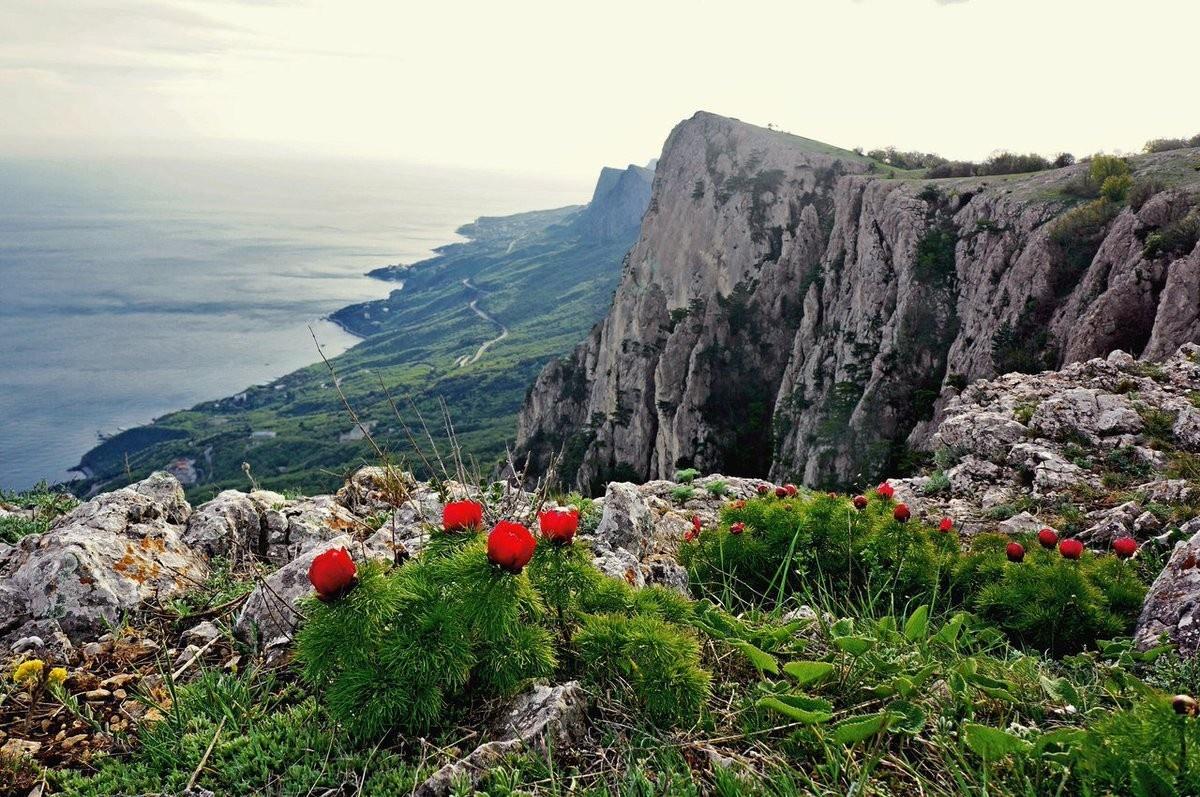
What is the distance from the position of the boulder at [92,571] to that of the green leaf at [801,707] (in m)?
3.96

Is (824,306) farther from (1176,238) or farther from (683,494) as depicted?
(683,494)

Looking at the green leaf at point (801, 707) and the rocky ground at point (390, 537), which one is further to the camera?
the rocky ground at point (390, 537)

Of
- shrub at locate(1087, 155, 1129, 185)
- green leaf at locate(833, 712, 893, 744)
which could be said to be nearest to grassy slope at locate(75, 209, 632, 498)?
shrub at locate(1087, 155, 1129, 185)

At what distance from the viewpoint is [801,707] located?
2801 mm

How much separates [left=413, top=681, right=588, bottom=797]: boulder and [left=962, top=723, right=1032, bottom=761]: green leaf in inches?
64.7

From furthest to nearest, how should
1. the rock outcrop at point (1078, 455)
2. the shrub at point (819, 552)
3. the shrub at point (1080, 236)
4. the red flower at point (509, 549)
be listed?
the shrub at point (1080, 236) → the rock outcrop at point (1078, 455) → the shrub at point (819, 552) → the red flower at point (509, 549)

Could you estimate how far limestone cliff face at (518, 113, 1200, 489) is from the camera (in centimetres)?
2200

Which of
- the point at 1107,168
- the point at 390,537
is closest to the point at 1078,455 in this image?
the point at 390,537

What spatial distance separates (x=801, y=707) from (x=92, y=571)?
5114mm

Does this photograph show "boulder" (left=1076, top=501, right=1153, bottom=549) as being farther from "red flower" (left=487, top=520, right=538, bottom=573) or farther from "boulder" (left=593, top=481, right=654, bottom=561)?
"red flower" (left=487, top=520, right=538, bottom=573)

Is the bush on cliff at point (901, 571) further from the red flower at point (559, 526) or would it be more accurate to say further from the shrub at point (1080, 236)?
the shrub at point (1080, 236)

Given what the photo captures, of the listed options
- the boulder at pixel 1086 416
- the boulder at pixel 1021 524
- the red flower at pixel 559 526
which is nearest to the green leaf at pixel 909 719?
the red flower at pixel 559 526

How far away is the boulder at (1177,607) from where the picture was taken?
388 centimetres

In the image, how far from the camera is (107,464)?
115 metres
